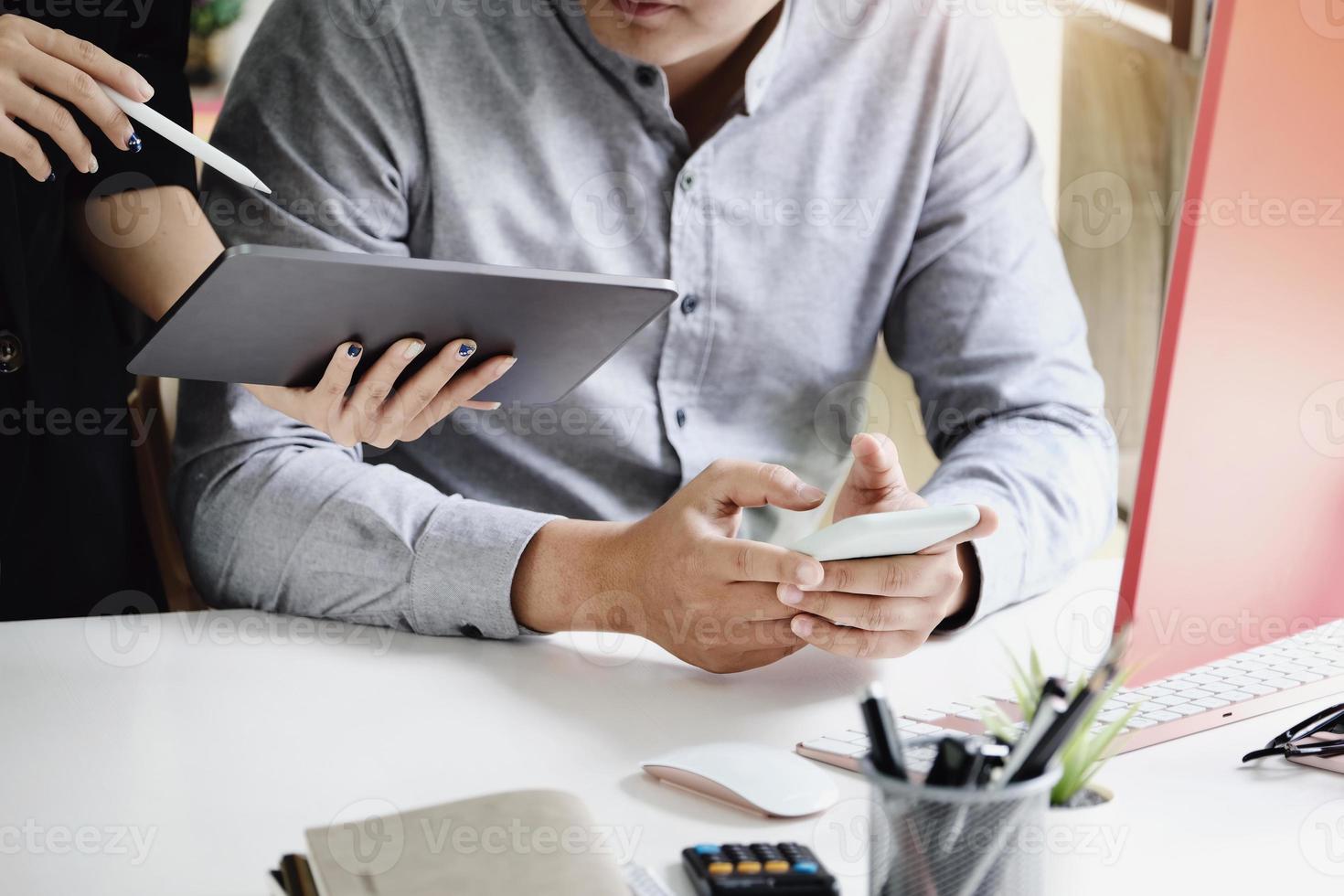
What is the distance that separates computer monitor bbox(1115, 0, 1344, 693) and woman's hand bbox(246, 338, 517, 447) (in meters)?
0.52

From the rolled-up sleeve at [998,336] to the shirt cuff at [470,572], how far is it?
0.39 m

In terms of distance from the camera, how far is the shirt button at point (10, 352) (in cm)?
110

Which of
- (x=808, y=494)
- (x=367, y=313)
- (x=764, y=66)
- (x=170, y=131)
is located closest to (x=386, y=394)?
(x=367, y=313)

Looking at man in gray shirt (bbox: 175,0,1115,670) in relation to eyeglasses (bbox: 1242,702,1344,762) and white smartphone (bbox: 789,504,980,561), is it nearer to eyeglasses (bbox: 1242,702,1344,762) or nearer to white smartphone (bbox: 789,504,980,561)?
white smartphone (bbox: 789,504,980,561)

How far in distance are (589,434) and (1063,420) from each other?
50cm

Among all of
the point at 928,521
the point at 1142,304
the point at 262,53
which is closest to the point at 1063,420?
the point at 928,521

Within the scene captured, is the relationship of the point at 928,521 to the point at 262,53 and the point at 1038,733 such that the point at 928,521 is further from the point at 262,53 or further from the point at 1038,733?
the point at 262,53

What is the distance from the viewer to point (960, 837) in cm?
47

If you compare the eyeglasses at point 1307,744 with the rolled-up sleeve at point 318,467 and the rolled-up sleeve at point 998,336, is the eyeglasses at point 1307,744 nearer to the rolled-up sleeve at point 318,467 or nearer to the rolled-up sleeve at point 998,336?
the rolled-up sleeve at point 998,336

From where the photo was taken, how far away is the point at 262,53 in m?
1.26

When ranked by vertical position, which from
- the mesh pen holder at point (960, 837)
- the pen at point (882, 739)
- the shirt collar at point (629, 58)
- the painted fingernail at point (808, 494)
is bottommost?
the painted fingernail at point (808, 494)

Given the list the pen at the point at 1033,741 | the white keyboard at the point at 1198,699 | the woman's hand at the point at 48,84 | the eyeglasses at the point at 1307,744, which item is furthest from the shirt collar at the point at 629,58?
the pen at the point at 1033,741

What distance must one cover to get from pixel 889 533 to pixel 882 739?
11.7 inches

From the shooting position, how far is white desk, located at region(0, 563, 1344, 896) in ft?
2.03
